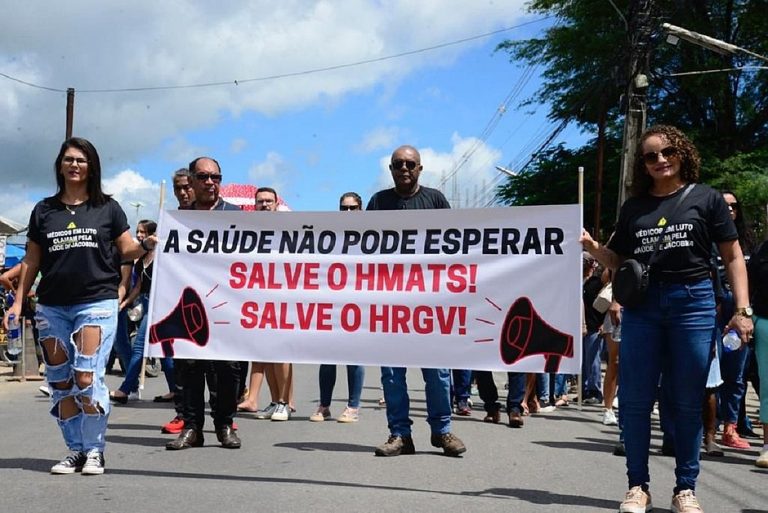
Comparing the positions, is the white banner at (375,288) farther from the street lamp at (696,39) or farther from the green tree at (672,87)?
the green tree at (672,87)

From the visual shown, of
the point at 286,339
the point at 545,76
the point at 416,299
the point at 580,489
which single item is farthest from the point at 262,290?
the point at 545,76

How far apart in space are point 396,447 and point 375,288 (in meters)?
1.21

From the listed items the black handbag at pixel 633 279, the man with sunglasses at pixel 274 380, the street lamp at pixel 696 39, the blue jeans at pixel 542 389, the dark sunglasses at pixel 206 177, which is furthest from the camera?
the street lamp at pixel 696 39

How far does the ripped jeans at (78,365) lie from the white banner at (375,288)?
23.8 inches

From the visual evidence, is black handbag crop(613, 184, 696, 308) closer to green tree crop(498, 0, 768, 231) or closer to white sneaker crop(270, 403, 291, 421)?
white sneaker crop(270, 403, 291, 421)

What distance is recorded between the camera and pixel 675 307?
497 cm

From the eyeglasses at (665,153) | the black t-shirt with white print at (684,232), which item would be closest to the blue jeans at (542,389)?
the black t-shirt with white print at (684,232)

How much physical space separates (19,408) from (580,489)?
6131 mm

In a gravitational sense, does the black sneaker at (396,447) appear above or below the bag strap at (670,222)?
below

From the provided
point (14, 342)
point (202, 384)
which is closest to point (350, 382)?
point (202, 384)

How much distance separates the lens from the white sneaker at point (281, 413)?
8.98 m

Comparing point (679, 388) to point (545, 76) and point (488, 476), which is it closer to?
point (488, 476)

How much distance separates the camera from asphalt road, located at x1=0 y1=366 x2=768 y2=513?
5141mm

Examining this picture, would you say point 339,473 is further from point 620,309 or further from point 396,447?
point 620,309
